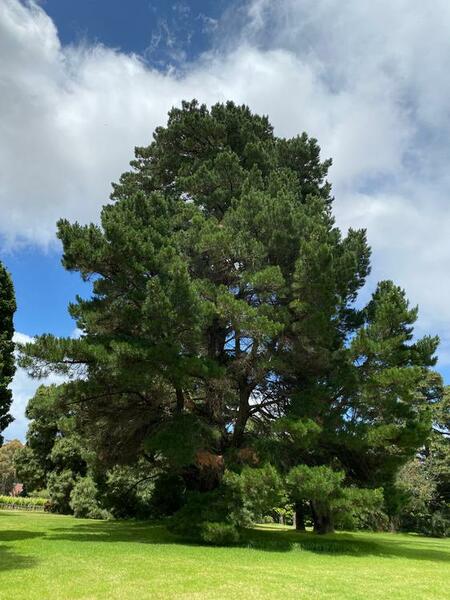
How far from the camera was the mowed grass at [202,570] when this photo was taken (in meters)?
8.31

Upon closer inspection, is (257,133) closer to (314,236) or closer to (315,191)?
(315,191)

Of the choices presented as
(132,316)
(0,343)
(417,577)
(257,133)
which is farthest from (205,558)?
(257,133)

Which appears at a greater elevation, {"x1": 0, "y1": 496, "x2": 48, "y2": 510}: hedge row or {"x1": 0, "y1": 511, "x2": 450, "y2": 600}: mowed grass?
{"x1": 0, "y1": 496, "x2": 48, "y2": 510}: hedge row

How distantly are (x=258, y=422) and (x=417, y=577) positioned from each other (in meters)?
8.12

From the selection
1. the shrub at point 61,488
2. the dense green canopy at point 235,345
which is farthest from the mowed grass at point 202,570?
the shrub at point 61,488

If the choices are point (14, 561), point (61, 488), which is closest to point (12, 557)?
point (14, 561)

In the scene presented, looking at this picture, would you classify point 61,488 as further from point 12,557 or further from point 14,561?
point 14,561

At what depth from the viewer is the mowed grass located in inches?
327

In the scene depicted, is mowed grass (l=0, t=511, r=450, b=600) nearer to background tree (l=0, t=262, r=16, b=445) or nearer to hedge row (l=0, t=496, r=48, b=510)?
background tree (l=0, t=262, r=16, b=445)

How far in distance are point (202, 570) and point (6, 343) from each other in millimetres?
8716

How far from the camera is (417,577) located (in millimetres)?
11523

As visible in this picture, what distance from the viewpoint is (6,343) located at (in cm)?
1488

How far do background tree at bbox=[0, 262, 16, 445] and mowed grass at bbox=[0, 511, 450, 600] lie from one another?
12.5 ft

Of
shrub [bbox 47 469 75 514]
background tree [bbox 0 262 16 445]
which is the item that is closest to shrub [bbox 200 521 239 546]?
background tree [bbox 0 262 16 445]
